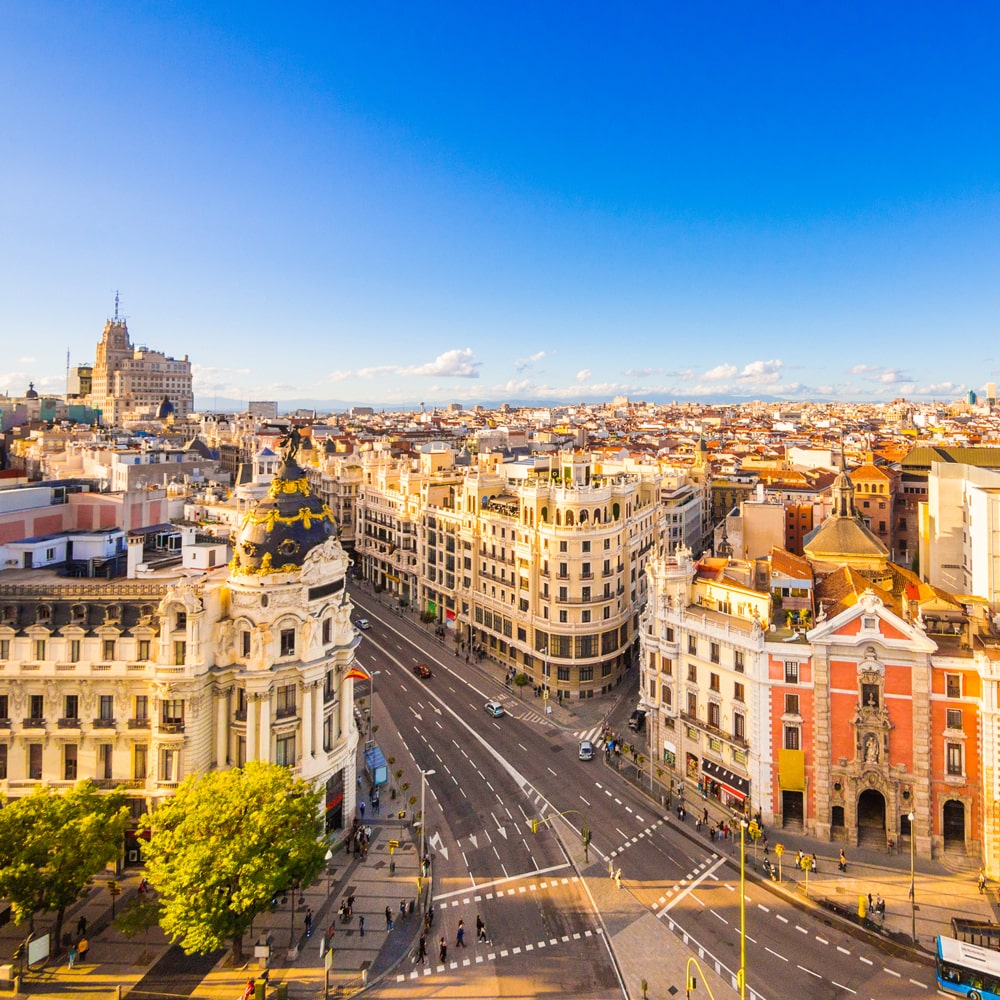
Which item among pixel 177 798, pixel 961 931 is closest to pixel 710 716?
pixel 961 931

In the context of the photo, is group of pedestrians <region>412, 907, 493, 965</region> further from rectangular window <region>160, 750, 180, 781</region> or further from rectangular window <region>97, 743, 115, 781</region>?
rectangular window <region>97, 743, 115, 781</region>

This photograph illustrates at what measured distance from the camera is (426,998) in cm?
3931

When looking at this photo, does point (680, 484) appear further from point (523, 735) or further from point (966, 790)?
point (966, 790)

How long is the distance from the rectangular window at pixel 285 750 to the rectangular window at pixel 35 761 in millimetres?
15739

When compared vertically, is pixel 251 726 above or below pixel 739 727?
above

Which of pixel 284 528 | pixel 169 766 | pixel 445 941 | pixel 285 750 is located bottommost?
pixel 445 941

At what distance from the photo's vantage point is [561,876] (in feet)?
166

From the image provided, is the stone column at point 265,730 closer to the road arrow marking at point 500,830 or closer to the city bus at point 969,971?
the road arrow marking at point 500,830

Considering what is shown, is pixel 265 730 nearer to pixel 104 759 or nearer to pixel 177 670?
pixel 177 670

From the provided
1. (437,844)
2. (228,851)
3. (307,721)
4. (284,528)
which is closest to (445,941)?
(437,844)

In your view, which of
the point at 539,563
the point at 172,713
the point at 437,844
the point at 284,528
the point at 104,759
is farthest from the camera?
the point at 539,563

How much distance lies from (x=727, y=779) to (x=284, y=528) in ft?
135

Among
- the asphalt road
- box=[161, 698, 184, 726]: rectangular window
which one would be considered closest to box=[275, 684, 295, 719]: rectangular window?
box=[161, 698, 184, 726]: rectangular window

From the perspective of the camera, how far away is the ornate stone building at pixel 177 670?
157 ft
